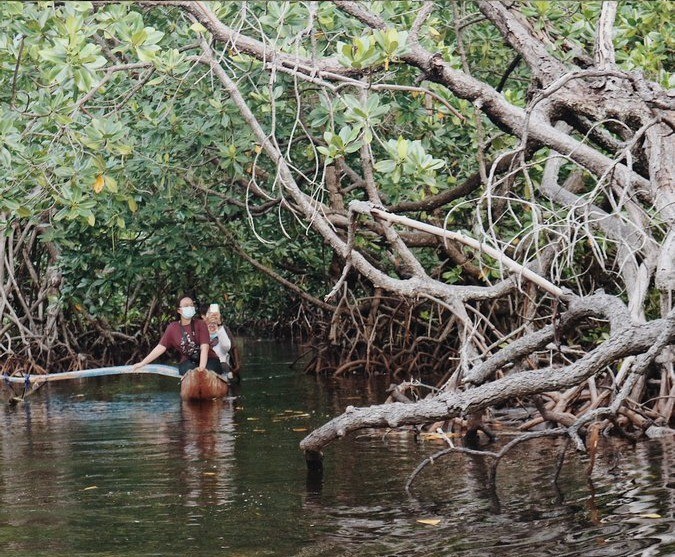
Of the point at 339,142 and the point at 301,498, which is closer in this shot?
the point at 301,498

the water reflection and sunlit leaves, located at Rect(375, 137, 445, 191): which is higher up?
sunlit leaves, located at Rect(375, 137, 445, 191)

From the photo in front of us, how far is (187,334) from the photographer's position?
13.5 meters

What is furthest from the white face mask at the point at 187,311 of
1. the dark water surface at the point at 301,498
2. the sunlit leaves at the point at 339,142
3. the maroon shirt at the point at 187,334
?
the sunlit leaves at the point at 339,142

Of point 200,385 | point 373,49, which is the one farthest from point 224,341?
point 373,49

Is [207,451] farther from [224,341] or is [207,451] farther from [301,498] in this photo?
Answer: [224,341]

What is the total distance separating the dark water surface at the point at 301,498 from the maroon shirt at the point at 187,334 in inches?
115

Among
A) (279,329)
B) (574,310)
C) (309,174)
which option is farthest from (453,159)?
(279,329)

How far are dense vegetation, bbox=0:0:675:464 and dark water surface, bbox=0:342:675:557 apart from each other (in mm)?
470

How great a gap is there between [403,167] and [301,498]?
2142 mm

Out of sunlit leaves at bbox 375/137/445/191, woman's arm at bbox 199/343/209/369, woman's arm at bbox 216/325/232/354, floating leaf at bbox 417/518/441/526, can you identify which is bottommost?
floating leaf at bbox 417/518/441/526

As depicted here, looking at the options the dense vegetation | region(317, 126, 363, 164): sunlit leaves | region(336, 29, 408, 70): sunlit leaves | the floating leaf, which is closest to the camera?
the floating leaf

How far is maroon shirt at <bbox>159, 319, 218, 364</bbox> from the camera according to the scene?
13305mm

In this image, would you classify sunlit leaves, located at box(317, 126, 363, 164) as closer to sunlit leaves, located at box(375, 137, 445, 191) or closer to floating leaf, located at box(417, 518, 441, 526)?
sunlit leaves, located at box(375, 137, 445, 191)

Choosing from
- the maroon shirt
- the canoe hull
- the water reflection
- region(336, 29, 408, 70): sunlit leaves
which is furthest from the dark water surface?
the maroon shirt
